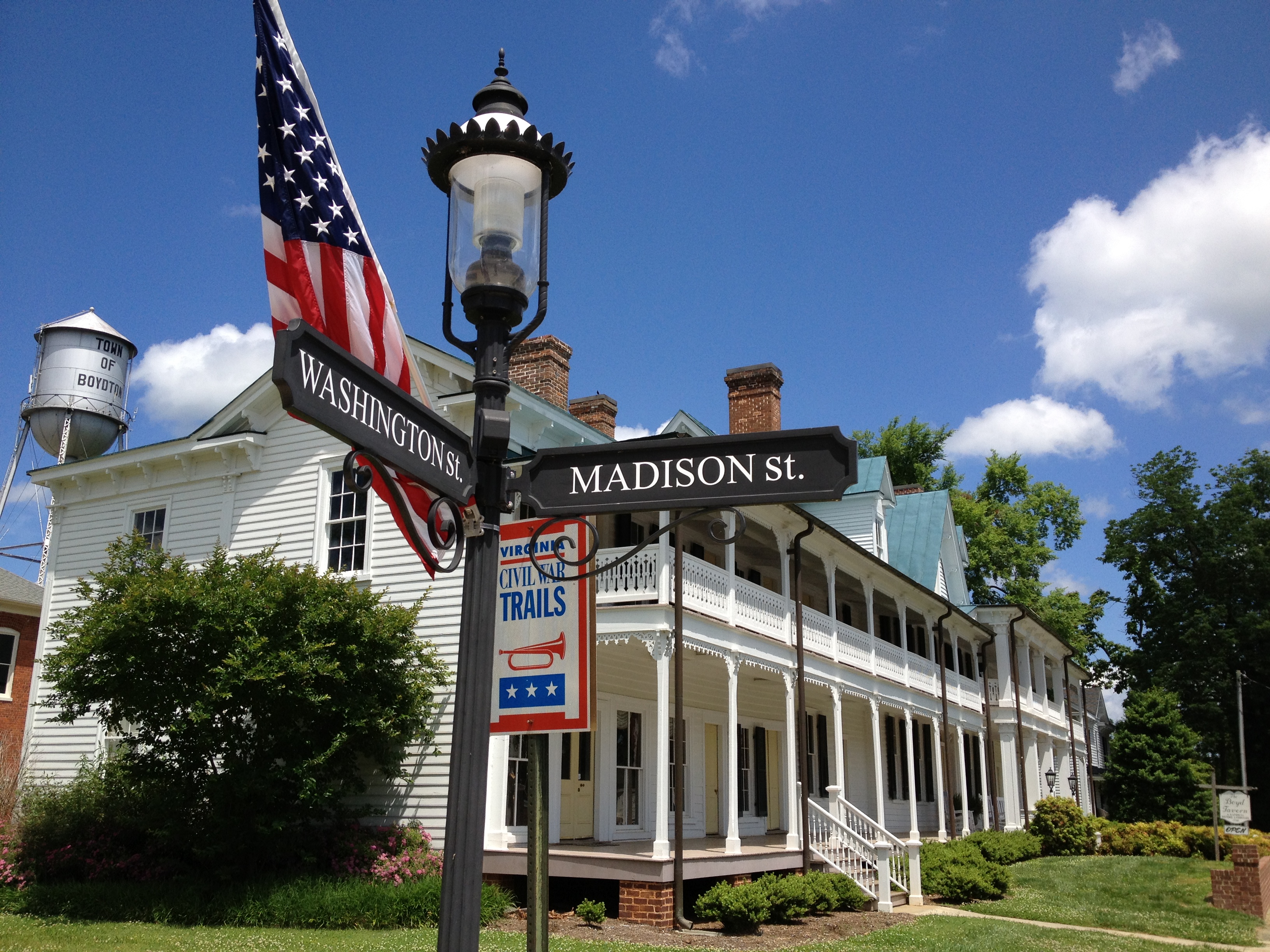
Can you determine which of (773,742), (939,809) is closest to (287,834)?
(773,742)

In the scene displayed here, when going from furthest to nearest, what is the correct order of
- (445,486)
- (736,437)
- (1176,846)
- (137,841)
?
(1176,846) < (137,841) < (736,437) < (445,486)

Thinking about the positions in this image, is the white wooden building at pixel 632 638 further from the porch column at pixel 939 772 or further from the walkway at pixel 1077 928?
the walkway at pixel 1077 928

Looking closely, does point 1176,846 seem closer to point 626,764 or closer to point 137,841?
point 626,764

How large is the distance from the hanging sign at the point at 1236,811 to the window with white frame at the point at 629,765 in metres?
11.7

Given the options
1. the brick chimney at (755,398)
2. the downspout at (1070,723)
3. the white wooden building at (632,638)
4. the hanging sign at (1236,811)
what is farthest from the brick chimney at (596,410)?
the downspout at (1070,723)

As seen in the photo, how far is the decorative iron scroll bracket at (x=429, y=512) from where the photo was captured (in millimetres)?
3270

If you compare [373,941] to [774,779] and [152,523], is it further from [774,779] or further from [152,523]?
[774,779]

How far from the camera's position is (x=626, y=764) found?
59.0 feet

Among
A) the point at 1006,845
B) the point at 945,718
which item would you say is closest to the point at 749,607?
the point at 945,718

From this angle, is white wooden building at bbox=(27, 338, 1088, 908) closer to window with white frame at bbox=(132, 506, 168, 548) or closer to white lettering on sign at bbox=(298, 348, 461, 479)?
window with white frame at bbox=(132, 506, 168, 548)

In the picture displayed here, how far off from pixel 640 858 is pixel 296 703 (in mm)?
5053

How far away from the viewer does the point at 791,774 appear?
1762 centimetres

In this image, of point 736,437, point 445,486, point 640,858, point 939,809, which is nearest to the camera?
point 445,486

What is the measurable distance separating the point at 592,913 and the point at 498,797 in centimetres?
256
